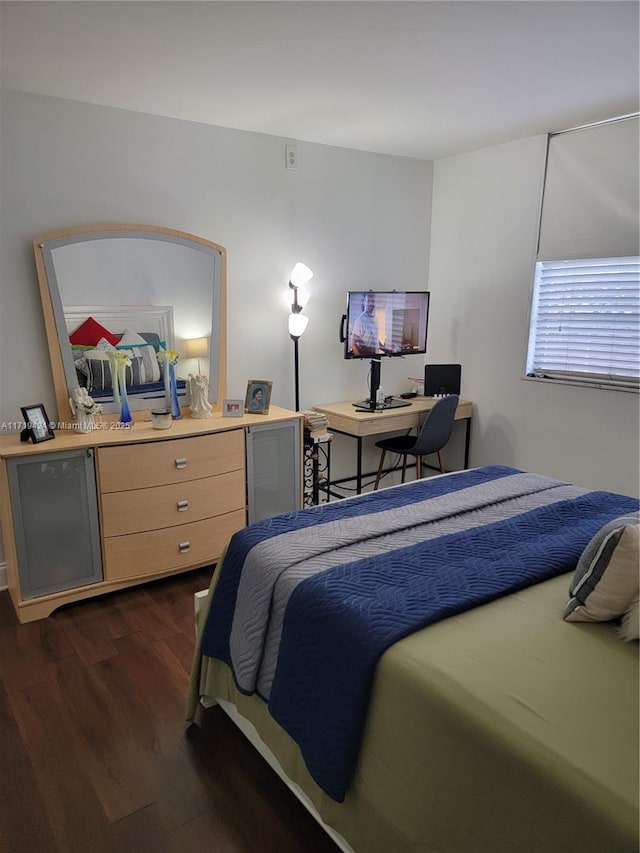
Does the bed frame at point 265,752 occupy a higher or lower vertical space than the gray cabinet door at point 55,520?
lower

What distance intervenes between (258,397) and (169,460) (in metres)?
0.69

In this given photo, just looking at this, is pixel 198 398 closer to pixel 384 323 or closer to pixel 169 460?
pixel 169 460

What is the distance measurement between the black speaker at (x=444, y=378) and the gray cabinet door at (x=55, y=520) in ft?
7.56

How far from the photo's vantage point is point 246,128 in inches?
129

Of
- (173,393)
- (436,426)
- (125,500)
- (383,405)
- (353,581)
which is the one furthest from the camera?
(383,405)

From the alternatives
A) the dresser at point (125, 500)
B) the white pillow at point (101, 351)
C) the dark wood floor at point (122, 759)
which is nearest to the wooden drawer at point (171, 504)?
the dresser at point (125, 500)

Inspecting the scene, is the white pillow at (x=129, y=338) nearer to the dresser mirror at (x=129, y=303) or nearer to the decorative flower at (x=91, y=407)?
the dresser mirror at (x=129, y=303)

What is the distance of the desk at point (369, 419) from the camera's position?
361 centimetres

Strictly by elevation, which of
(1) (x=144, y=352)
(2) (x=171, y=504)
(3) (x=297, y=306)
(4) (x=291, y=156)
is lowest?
A: (2) (x=171, y=504)

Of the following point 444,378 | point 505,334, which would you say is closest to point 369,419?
point 444,378

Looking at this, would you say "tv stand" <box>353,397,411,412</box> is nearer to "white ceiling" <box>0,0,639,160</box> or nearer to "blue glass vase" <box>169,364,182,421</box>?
"blue glass vase" <box>169,364,182,421</box>

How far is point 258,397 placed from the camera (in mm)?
3342

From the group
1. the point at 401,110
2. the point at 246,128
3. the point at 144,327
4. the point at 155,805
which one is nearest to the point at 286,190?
the point at 246,128

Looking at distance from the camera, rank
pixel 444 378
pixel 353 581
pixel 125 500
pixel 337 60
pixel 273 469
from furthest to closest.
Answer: pixel 444 378 < pixel 273 469 < pixel 125 500 < pixel 337 60 < pixel 353 581
